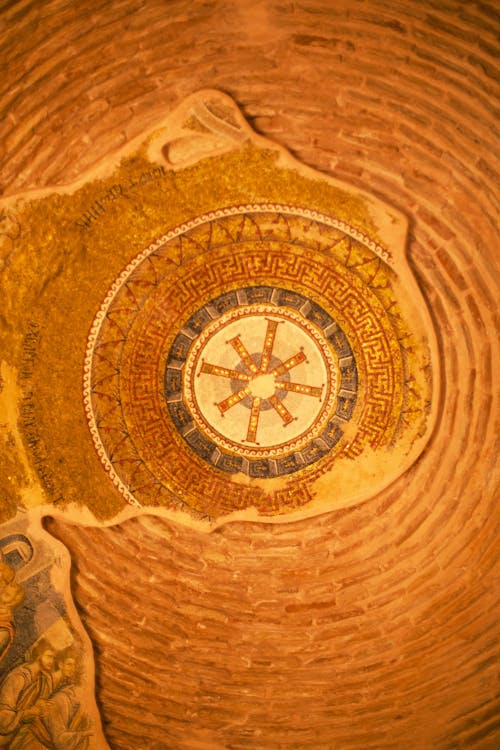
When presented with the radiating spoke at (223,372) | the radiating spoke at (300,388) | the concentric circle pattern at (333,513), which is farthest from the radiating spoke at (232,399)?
the concentric circle pattern at (333,513)

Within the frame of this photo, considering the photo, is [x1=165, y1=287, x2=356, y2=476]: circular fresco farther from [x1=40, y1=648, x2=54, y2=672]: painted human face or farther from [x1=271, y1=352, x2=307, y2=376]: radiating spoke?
[x1=40, y1=648, x2=54, y2=672]: painted human face

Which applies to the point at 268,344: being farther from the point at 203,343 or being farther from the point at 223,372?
the point at 203,343

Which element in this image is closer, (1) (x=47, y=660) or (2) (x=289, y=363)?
(1) (x=47, y=660)

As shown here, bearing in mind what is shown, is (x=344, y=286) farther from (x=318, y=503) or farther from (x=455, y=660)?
(x=455, y=660)

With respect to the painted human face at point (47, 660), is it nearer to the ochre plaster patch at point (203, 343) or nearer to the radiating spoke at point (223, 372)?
the ochre plaster patch at point (203, 343)

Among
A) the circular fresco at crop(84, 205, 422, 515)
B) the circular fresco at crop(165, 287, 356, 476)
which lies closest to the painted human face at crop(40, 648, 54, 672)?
the circular fresco at crop(84, 205, 422, 515)

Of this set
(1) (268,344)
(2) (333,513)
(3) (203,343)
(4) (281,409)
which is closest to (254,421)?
(4) (281,409)

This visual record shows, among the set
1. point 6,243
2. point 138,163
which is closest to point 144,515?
point 6,243
